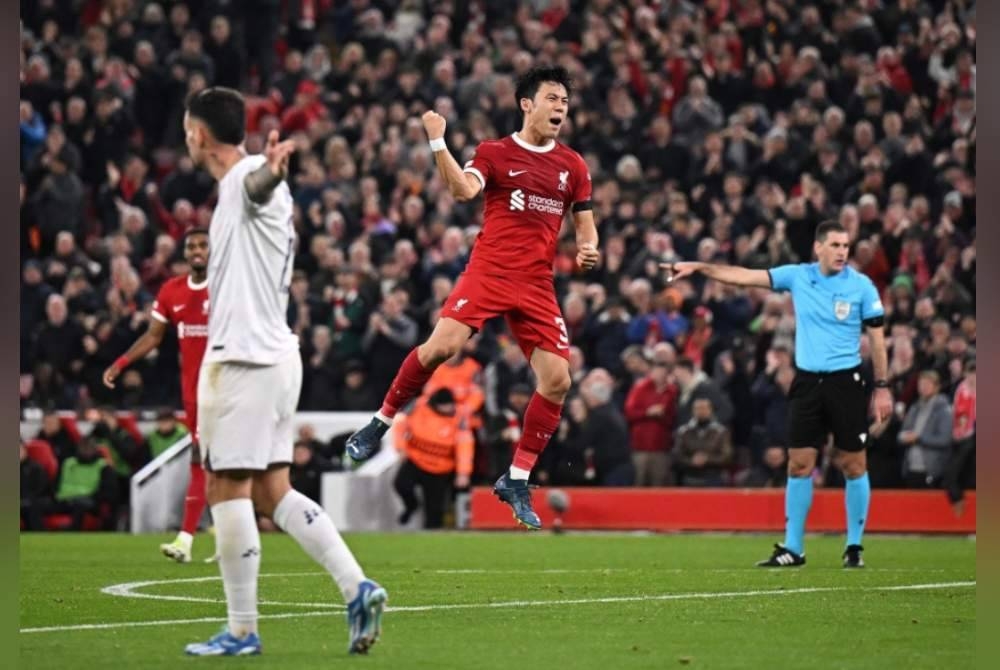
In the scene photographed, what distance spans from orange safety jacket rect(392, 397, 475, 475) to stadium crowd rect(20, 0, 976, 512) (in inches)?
9.5

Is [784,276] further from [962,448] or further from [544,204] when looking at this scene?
[962,448]

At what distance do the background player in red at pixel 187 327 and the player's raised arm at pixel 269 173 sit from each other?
7.75m

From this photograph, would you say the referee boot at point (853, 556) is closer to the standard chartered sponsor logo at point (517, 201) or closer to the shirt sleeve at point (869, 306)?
the shirt sleeve at point (869, 306)

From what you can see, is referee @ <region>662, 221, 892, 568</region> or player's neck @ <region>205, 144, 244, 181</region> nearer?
player's neck @ <region>205, 144, 244, 181</region>

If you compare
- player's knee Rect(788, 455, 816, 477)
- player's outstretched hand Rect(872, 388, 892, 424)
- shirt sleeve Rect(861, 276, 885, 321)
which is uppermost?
shirt sleeve Rect(861, 276, 885, 321)

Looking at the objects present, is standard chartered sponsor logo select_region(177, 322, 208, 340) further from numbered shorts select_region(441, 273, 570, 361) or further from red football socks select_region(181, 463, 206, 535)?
numbered shorts select_region(441, 273, 570, 361)

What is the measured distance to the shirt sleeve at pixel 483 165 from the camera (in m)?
12.7

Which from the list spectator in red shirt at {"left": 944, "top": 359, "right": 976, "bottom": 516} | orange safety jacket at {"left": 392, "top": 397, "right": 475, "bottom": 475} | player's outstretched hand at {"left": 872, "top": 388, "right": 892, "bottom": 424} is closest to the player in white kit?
player's outstretched hand at {"left": 872, "top": 388, "right": 892, "bottom": 424}

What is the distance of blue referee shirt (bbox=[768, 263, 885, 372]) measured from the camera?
14969 millimetres

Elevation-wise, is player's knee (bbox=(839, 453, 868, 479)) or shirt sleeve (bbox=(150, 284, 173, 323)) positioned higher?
shirt sleeve (bbox=(150, 284, 173, 323))

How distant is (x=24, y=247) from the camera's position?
27.2 metres

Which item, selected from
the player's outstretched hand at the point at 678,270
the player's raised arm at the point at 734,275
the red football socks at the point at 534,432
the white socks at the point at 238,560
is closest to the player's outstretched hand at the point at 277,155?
the white socks at the point at 238,560

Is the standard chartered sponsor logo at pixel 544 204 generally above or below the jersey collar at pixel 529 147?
below

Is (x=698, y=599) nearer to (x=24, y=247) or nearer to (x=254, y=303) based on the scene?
(x=254, y=303)
